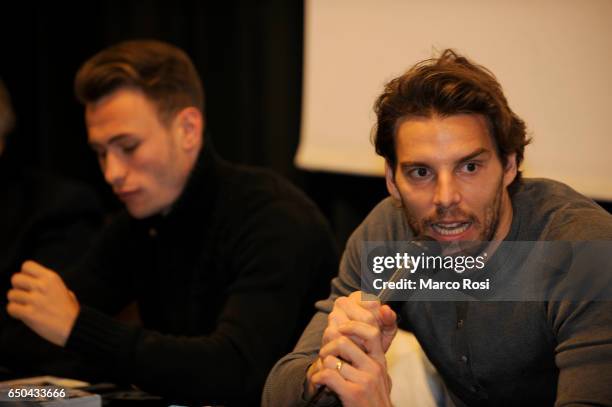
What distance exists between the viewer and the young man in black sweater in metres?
1.74

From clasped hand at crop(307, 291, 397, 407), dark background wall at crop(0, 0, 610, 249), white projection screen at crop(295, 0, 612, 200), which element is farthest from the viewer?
dark background wall at crop(0, 0, 610, 249)

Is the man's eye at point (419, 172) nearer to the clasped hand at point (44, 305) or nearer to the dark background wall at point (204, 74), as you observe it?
the clasped hand at point (44, 305)

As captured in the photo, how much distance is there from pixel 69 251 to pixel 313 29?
3.00ft

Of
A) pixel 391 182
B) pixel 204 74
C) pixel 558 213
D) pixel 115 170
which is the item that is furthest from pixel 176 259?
pixel 204 74

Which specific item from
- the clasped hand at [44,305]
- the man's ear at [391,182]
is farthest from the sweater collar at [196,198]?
the man's ear at [391,182]

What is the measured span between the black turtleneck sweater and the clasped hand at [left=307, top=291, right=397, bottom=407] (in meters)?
0.52

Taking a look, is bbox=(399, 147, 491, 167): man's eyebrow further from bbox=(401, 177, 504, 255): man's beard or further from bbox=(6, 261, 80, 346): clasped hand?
bbox=(6, 261, 80, 346): clasped hand

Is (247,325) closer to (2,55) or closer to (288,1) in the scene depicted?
(288,1)

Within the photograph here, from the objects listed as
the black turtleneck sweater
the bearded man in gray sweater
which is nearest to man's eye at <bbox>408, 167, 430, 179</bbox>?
the bearded man in gray sweater

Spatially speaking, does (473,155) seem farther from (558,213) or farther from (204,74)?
(204,74)

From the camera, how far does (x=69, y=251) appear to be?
233cm

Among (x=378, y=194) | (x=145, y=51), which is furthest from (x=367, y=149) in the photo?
(x=145, y=51)

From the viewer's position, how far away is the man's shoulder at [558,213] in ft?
4.21

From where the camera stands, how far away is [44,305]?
5.73 ft
